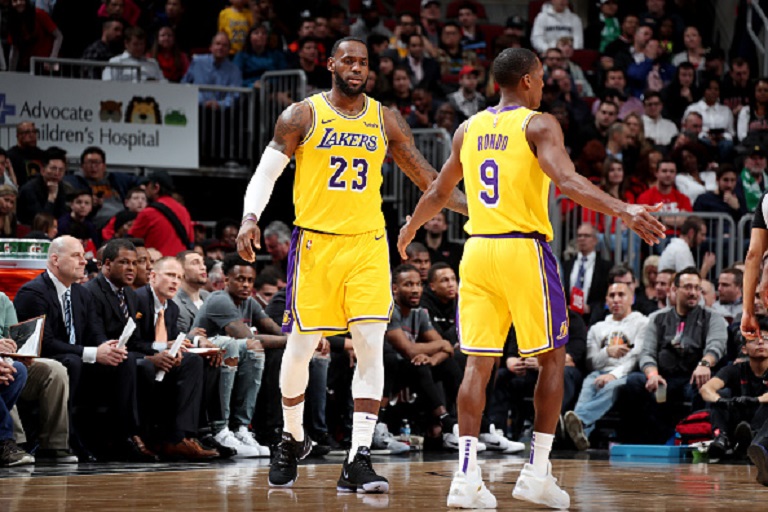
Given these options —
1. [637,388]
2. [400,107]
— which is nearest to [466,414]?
[637,388]

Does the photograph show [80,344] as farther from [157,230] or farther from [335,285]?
[335,285]

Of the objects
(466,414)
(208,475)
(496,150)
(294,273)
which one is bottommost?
(208,475)

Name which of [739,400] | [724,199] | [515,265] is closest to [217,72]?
[724,199]

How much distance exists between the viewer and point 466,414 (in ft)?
20.1

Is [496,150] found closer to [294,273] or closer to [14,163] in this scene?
[294,273]

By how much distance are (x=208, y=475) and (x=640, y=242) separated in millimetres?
7268

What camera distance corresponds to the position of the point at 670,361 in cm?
1149

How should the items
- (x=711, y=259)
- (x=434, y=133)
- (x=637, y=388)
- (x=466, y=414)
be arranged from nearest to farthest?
(x=466, y=414) → (x=637, y=388) → (x=711, y=259) → (x=434, y=133)

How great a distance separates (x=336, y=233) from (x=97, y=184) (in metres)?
6.51

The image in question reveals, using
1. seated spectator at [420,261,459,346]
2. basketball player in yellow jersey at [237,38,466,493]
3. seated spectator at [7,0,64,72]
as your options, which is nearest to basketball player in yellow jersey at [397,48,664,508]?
basketball player in yellow jersey at [237,38,466,493]

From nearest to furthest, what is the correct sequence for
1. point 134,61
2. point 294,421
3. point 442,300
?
point 294,421
point 442,300
point 134,61

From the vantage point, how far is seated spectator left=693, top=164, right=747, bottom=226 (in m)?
14.8

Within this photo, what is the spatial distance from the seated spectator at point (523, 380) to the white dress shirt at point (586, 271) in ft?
3.25

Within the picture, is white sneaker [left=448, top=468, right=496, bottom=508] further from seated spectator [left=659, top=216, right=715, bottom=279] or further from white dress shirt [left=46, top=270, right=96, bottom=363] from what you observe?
seated spectator [left=659, top=216, right=715, bottom=279]
